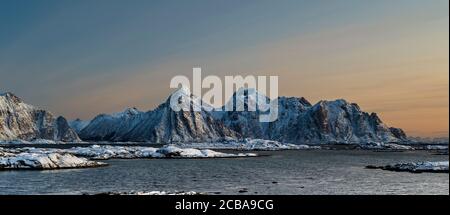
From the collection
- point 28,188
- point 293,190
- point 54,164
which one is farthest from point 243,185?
point 54,164

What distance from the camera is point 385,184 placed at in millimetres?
72562

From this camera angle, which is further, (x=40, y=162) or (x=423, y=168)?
(x=40, y=162)

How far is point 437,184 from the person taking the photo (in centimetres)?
7262

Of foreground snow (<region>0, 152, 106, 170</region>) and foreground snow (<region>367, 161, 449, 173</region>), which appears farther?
foreground snow (<region>0, 152, 106, 170</region>)

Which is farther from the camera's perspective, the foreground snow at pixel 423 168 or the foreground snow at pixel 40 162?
the foreground snow at pixel 40 162

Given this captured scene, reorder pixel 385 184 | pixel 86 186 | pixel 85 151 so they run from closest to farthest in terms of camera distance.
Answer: pixel 86 186 < pixel 385 184 < pixel 85 151

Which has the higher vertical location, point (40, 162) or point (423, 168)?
point (40, 162)
